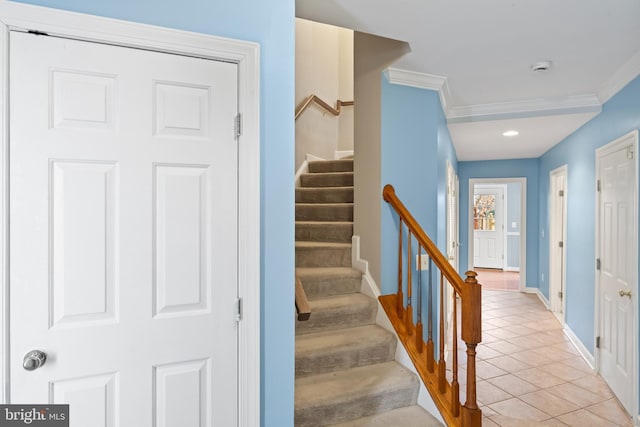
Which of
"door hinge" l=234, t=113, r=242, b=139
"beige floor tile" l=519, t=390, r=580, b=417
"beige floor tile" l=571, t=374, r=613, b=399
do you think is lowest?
"beige floor tile" l=571, t=374, r=613, b=399

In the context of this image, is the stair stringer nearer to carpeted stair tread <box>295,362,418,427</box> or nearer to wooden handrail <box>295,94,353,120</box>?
carpeted stair tread <box>295,362,418,427</box>

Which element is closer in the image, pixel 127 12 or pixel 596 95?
pixel 127 12

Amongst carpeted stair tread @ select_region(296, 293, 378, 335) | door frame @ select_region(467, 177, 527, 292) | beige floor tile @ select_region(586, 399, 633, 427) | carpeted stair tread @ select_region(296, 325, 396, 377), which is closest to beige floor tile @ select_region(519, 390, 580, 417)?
beige floor tile @ select_region(586, 399, 633, 427)

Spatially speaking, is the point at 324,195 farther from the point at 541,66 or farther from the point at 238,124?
the point at 238,124

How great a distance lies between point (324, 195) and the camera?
12.3 feet

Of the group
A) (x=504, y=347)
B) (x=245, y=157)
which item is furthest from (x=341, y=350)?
(x=504, y=347)

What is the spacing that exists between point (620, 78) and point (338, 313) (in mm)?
2702

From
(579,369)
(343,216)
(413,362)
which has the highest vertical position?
(343,216)

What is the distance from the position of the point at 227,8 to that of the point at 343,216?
215cm

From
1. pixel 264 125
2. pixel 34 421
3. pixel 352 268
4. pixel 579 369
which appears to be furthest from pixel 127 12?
pixel 579 369

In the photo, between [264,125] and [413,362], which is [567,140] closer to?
[413,362]

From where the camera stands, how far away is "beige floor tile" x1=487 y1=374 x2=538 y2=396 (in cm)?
320

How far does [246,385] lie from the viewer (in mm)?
1488

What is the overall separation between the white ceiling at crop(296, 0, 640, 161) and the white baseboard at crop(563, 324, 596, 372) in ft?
7.64
